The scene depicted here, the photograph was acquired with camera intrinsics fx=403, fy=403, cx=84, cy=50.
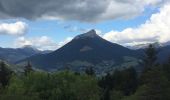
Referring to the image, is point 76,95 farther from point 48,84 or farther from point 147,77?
point 147,77

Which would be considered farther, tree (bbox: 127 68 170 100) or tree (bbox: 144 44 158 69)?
tree (bbox: 144 44 158 69)

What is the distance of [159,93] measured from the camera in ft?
254

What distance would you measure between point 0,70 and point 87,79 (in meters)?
41.8

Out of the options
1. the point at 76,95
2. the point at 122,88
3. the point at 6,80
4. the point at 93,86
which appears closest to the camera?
the point at 76,95

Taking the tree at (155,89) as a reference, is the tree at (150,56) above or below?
above

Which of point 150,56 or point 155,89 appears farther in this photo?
point 150,56

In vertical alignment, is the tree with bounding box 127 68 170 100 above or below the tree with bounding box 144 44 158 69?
below

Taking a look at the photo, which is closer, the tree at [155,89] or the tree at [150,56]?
the tree at [155,89]

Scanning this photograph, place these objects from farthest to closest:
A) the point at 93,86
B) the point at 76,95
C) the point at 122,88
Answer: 1. the point at 122,88
2. the point at 93,86
3. the point at 76,95

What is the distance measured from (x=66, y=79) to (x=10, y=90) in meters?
20.1

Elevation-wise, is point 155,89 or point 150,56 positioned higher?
point 150,56

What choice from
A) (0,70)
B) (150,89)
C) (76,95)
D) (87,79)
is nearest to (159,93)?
(150,89)

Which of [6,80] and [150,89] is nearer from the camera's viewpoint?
[150,89]

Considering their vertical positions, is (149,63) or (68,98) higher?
(149,63)
